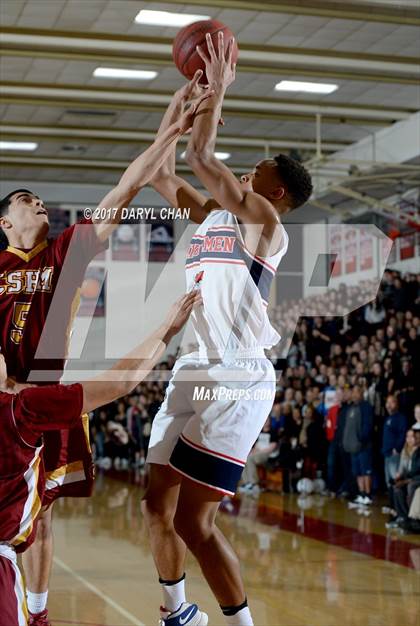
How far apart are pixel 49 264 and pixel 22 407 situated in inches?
56.0

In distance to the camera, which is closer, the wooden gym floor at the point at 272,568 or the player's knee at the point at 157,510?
the player's knee at the point at 157,510

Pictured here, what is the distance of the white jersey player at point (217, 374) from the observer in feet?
13.4

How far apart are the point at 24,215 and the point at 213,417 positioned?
135 centimetres

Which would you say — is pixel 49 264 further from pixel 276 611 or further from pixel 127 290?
pixel 127 290

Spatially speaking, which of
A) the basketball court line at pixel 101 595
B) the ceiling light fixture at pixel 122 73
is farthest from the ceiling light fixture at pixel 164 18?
the basketball court line at pixel 101 595

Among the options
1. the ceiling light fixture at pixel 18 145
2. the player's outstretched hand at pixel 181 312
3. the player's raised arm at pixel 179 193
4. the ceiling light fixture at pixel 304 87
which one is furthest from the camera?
the ceiling light fixture at pixel 18 145

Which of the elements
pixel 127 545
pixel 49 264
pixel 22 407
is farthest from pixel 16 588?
pixel 127 545

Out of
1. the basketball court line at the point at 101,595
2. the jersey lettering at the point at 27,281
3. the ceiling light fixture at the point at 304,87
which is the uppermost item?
the ceiling light fixture at the point at 304,87

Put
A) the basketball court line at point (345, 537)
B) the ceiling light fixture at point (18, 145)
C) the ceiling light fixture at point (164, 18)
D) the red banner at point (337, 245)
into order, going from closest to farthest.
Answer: the basketball court line at point (345, 537)
the ceiling light fixture at point (164, 18)
the ceiling light fixture at point (18, 145)
the red banner at point (337, 245)

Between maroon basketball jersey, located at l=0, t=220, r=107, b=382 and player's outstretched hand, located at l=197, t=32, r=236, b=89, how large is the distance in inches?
36.1

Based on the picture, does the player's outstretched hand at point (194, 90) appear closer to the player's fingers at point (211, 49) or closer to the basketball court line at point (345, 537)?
the player's fingers at point (211, 49)

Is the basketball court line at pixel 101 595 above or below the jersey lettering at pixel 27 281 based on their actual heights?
below

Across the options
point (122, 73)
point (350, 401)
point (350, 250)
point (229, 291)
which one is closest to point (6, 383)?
point (229, 291)

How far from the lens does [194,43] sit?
14.1 ft
